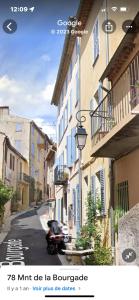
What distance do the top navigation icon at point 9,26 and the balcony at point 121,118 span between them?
1.08 meters

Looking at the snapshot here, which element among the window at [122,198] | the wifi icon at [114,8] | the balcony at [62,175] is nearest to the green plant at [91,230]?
the window at [122,198]

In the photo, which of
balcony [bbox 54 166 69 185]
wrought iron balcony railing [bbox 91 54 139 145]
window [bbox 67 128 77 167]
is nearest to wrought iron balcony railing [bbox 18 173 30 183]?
wrought iron balcony railing [bbox 91 54 139 145]

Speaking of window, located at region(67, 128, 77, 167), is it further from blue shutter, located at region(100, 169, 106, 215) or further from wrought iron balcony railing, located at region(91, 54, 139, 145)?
wrought iron balcony railing, located at region(91, 54, 139, 145)

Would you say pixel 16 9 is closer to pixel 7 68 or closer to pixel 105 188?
pixel 7 68

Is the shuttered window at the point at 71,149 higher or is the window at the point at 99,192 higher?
the shuttered window at the point at 71,149

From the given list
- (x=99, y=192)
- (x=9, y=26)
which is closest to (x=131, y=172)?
(x=99, y=192)

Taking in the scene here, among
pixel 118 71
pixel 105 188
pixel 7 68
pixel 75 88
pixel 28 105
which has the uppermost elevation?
pixel 75 88

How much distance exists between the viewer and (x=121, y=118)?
3.82 meters

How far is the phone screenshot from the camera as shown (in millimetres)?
1902

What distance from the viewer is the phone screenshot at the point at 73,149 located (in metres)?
1.90

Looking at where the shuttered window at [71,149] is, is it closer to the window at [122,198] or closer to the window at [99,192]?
the window at [99,192]

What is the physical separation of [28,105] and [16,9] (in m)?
0.55

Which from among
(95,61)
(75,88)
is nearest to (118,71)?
(95,61)

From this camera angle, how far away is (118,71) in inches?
175
